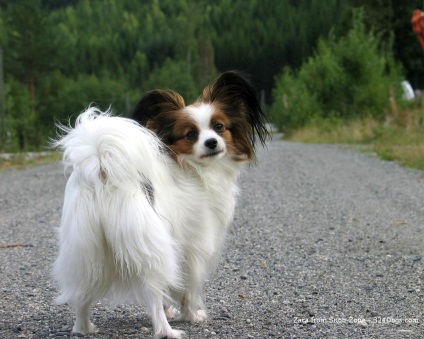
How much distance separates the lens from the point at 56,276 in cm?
387

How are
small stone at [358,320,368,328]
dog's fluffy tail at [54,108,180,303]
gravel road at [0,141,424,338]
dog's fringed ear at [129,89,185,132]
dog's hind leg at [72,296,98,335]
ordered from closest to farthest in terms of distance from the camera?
dog's fluffy tail at [54,108,180,303] → dog's hind leg at [72,296,98,335] → small stone at [358,320,368,328] → gravel road at [0,141,424,338] → dog's fringed ear at [129,89,185,132]

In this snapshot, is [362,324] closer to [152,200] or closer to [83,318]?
[152,200]

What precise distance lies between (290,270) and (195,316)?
4.67ft

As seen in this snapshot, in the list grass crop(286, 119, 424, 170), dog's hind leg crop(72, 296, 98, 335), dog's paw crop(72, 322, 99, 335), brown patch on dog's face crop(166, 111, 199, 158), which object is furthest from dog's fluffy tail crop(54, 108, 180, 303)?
grass crop(286, 119, 424, 170)

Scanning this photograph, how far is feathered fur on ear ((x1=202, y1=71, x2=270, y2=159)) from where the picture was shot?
15.1ft

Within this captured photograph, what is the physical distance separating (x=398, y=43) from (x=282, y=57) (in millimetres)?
8283

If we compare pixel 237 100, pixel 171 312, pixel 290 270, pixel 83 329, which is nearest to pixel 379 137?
pixel 290 270

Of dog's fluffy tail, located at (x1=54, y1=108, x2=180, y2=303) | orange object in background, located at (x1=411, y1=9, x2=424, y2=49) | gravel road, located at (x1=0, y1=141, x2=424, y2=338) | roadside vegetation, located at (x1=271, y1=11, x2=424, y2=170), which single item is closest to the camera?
dog's fluffy tail, located at (x1=54, y1=108, x2=180, y2=303)

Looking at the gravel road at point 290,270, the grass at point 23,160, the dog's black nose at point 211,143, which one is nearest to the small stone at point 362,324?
the gravel road at point 290,270

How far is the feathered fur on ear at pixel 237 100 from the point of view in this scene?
15.1 feet

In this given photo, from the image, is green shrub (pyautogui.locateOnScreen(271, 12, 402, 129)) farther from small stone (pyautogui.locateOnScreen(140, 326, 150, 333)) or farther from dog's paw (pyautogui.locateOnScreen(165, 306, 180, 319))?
small stone (pyautogui.locateOnScreen(140, 326, 150, 333))

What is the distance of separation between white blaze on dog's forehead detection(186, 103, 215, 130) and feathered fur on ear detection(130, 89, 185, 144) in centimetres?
7

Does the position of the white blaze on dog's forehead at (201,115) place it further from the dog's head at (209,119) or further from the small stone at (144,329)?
the small stone at (144,329)

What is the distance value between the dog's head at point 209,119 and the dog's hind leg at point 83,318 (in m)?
0.95
